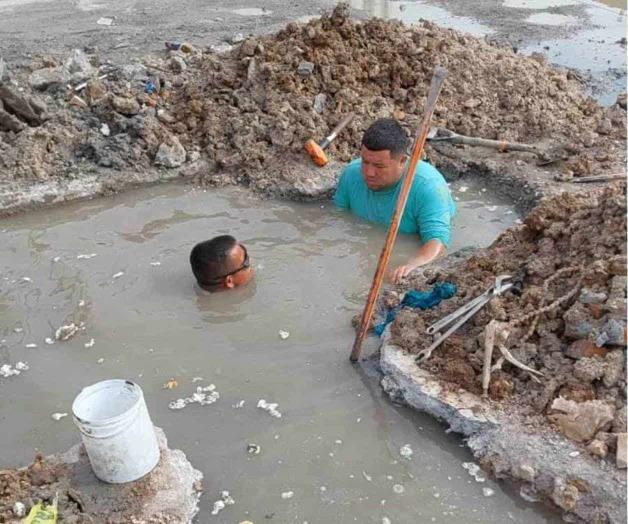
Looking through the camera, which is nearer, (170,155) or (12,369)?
(12,369)

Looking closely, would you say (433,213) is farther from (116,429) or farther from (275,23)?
(275,23)

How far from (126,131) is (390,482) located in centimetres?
508

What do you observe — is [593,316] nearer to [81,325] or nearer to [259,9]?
[81,325]

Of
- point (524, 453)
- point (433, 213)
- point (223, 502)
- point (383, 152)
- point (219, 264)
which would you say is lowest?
point (223, 502)

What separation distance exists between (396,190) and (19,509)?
369cm

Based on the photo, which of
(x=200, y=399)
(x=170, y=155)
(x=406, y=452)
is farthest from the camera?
(x=170, y=155)

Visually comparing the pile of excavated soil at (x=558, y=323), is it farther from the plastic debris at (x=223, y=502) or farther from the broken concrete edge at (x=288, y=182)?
the broken concrete edge at (x=288, y=182)

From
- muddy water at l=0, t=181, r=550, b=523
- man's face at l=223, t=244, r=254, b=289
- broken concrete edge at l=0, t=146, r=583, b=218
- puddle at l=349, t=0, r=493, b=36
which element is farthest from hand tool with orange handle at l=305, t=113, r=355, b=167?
puddle at l=349, t=0, r=493, b=36

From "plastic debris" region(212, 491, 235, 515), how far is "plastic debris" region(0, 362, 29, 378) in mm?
1788

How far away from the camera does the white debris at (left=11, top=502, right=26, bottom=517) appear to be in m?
3.21

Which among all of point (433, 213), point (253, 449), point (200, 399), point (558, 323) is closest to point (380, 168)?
point (433, 213)

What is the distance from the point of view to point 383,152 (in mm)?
5270

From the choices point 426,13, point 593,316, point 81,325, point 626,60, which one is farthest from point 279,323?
point 426,13

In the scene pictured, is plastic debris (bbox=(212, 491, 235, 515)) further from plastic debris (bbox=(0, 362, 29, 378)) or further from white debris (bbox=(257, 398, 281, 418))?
plastic debris (bbox=(0, 362, 29, 378))
